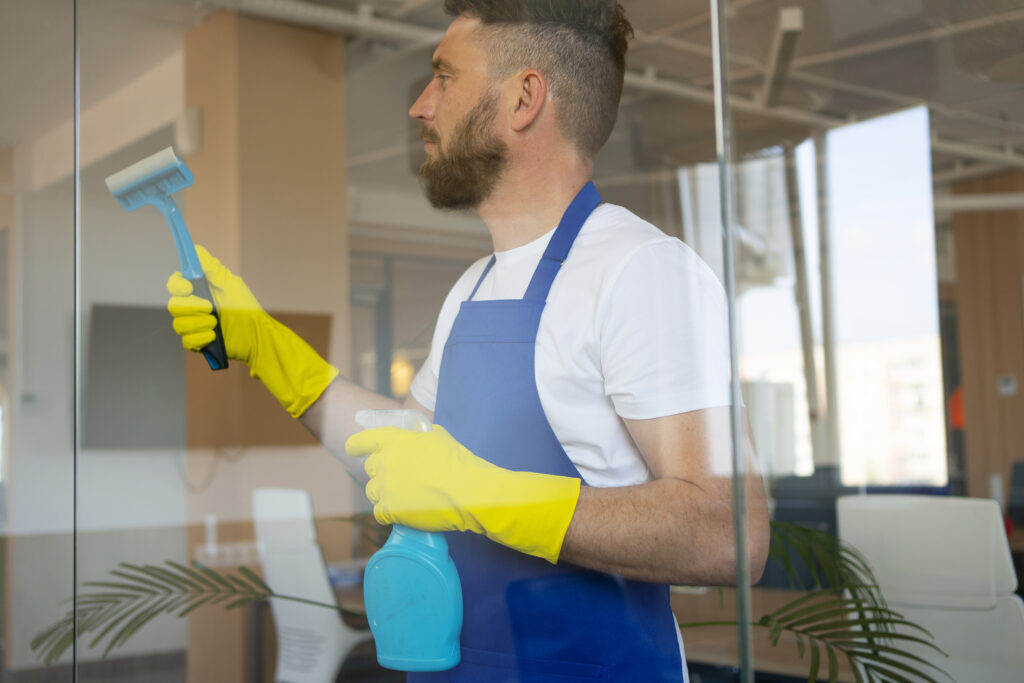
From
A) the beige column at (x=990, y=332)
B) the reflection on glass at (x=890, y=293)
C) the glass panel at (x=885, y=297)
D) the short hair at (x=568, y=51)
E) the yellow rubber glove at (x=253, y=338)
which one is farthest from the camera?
the reflection on glass at (x=890, y=293)

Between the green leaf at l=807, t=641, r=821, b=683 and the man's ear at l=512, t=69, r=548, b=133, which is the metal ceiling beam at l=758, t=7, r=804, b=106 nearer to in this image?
the man's ear at l=512, t=69, r=548, b=133

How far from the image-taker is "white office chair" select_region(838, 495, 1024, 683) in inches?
63.7

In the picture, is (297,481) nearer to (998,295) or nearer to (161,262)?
(161,262)

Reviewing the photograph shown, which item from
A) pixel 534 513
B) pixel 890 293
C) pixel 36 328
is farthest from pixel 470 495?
pixel 890 293

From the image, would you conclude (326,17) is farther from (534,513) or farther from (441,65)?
(534,513)

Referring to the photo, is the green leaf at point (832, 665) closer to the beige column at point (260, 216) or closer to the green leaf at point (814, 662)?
the green leaf at point (814, 662)

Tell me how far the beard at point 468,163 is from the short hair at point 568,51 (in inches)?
2.5

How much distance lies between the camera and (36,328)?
1.63m

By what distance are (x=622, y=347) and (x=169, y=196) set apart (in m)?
0.76

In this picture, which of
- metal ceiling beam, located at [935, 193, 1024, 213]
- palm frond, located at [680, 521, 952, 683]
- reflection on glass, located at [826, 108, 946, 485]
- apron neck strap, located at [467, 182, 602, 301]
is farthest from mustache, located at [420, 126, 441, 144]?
reflection on glass, located at [826, 108, 946, 485]

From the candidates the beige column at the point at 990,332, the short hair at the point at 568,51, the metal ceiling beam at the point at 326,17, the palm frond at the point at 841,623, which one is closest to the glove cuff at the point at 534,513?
the palm frond at the point at 841,623

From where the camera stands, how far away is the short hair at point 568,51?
3.99 ft

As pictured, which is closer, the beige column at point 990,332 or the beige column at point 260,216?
the beige column at point 260,216

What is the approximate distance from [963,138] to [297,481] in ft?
6.31
